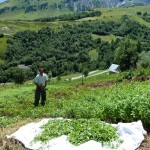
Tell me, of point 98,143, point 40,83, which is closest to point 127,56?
point 40,83

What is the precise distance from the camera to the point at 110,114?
1460 centimetres

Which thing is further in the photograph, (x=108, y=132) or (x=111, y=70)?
(x=111, y=70)

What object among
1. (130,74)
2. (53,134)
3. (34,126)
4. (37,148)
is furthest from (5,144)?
(130,74)

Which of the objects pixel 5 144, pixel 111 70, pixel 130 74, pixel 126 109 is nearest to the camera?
pixel 5 144

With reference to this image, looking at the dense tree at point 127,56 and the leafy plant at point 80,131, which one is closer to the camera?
the leafy plant at point 80,131

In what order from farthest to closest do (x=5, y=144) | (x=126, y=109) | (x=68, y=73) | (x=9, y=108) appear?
(x=68, y=73) → (x=9, y=108) → (x=126, y=109) → (x=5, y=144)

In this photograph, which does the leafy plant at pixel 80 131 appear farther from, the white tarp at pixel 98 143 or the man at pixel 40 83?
the man at pixel 40 83

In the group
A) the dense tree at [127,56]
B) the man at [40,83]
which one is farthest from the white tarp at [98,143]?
the dense tree at [127,56]

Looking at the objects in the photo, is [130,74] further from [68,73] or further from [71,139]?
[68,73]

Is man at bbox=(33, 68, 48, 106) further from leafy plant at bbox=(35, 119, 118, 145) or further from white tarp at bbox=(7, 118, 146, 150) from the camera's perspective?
white tarp at bbox=(7, 118, 146, 150)

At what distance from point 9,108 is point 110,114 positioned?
539 inches

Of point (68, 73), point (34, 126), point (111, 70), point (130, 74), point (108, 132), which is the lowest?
point (68, 73)

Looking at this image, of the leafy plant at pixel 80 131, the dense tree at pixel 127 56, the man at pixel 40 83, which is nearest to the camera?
the leafy plant at pixel 80 131

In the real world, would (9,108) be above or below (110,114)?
below
